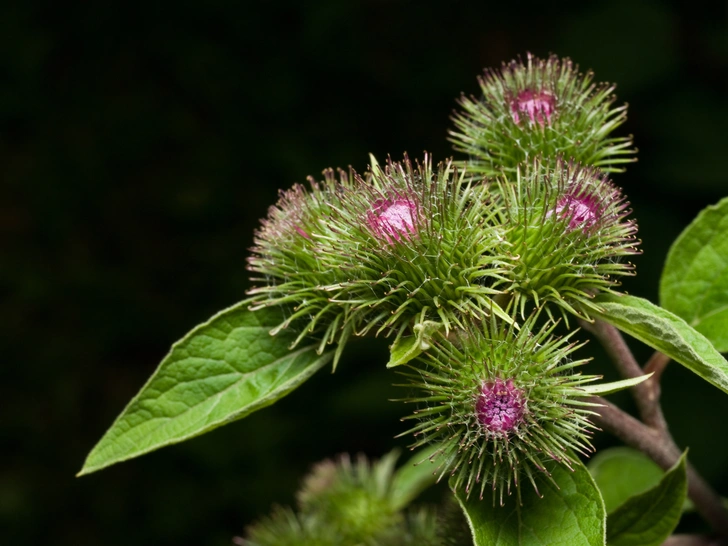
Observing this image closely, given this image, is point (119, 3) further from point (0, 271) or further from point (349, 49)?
point (0, 271)

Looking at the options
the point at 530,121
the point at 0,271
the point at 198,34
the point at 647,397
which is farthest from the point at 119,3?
the point at 647,397

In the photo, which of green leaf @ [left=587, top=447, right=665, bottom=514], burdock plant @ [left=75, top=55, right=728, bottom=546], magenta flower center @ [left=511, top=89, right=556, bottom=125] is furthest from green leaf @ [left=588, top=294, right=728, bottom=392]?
green leaf @ [left=587, top=447, right=665, bottom=514]

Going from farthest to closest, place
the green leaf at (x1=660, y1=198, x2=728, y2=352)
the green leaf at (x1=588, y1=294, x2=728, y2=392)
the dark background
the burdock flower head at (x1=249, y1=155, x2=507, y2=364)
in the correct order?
the dark background < the green leaf at (x1=660, y1=198, x2=728, y2=352) < the burdock flower head at (x1=249, y1=155, x2=507, y2=364) < the green leaf at (x1=588, y1=294, x2=728, y2=392)

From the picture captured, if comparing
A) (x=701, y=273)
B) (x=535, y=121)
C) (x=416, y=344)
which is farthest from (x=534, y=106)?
(x=416, y=344)

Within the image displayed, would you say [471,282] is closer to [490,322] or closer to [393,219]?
[490,322]

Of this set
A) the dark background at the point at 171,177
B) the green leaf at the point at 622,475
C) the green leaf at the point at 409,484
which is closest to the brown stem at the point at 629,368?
the green leaf at the point at 622,475

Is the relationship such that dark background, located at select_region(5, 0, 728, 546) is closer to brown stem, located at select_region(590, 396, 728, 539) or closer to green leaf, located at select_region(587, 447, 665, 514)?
green leaf, located at select_region(587, 447, 665, 514)

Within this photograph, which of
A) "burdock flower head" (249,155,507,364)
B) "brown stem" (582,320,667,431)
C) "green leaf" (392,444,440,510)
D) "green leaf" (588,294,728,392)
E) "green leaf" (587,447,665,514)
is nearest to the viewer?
"green leaf" (588,294,728,392)
